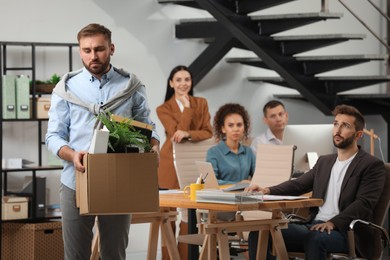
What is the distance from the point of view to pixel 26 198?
21.9ft

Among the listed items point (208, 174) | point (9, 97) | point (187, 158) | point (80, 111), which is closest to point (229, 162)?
point (187, 158)

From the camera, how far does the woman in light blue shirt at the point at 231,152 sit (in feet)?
20.0

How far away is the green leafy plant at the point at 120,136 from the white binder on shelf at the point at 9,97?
3.41m

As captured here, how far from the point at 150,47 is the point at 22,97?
148 cm

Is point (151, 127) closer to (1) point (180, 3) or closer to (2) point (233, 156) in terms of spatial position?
(2) point (233, 156)

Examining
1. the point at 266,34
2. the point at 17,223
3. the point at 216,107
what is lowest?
the point at 17,223

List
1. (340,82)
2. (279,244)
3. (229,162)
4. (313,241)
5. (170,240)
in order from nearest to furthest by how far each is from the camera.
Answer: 1. (313,241)
2. (279,244)
3. (170,240)
4. (229,162)
5. (340,82)

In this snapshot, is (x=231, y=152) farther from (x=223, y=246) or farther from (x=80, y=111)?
(x=80, y=111)

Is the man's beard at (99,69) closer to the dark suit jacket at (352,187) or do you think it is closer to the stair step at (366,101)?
the dark suit jacket at (352,187)

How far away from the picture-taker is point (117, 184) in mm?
3227

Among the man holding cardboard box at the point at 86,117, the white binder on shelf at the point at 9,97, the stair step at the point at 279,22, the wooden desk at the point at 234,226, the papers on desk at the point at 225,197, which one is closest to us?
the man holding cardboard box at the point at 86,117

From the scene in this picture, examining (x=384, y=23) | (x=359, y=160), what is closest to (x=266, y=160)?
(x=359, y=160)

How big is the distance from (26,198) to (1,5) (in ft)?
5.14

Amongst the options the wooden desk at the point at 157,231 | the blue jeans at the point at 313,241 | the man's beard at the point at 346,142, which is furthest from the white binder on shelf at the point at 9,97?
the man's beard at the point at 346,142
